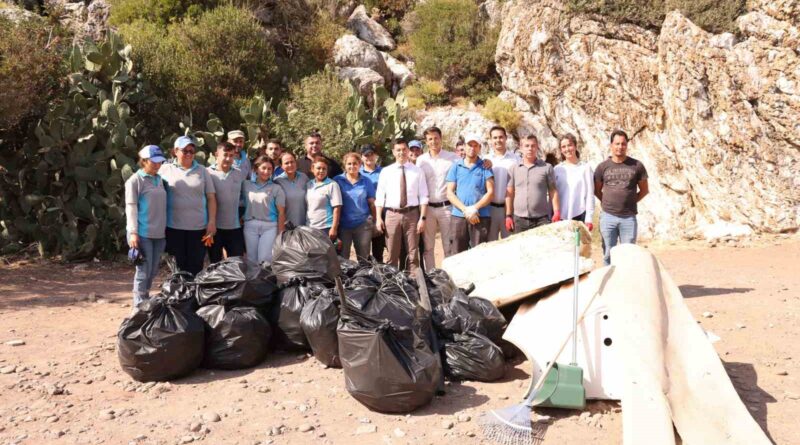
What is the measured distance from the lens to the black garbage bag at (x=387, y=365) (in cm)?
373

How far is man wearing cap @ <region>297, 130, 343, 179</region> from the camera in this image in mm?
6379

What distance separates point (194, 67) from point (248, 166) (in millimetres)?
6899

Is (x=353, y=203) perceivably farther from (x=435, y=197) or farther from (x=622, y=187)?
(x=622, y=187)

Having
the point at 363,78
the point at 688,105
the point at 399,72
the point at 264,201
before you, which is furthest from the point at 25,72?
the point at 399,72

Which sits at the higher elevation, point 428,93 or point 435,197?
point 428,93

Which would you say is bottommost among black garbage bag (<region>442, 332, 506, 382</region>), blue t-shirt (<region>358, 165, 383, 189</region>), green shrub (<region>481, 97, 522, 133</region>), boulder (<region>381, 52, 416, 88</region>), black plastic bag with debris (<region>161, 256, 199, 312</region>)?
black garbage bag (<region>442, 332, 506, 382</region>)

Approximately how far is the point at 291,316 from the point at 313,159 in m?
2.03

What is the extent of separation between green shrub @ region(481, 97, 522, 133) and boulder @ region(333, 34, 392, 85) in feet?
13.5

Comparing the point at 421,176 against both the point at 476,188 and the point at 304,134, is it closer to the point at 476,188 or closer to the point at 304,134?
the point at 476,188

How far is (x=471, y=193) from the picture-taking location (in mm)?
6336

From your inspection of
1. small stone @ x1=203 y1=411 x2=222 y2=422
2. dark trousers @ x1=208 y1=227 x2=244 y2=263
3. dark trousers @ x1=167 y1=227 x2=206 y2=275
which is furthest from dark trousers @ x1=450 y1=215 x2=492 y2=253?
small stone @ x1=203 y1=411 x2=222 y2=422

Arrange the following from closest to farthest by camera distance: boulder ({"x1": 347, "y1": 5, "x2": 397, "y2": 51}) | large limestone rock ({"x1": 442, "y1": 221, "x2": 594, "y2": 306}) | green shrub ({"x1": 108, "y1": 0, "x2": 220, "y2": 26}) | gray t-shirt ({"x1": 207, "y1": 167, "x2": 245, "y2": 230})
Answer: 1. large limestone rock ({"x1": 442, "y1": 221, "x2": 594, "y2": 306})
2. gray t-shirt ({"x1": 207, "y1": 167, "x2": 245, "y2": 230})
3. green shrub ({"x1": 108, "y1": 0, "x2": 220, "y2": 26})
4. boulder ({"x1": 347, "y1": 5, "x2": 397, "y2": 51})

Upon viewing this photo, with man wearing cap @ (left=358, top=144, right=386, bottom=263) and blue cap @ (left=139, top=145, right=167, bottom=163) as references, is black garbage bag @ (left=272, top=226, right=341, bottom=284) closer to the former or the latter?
blue cap @ (left=139, top=145, right=167, bottom=163)

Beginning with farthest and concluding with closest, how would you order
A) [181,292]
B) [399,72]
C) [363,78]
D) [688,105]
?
[399,72] → [363,78] → [688,105] → [181,292]
